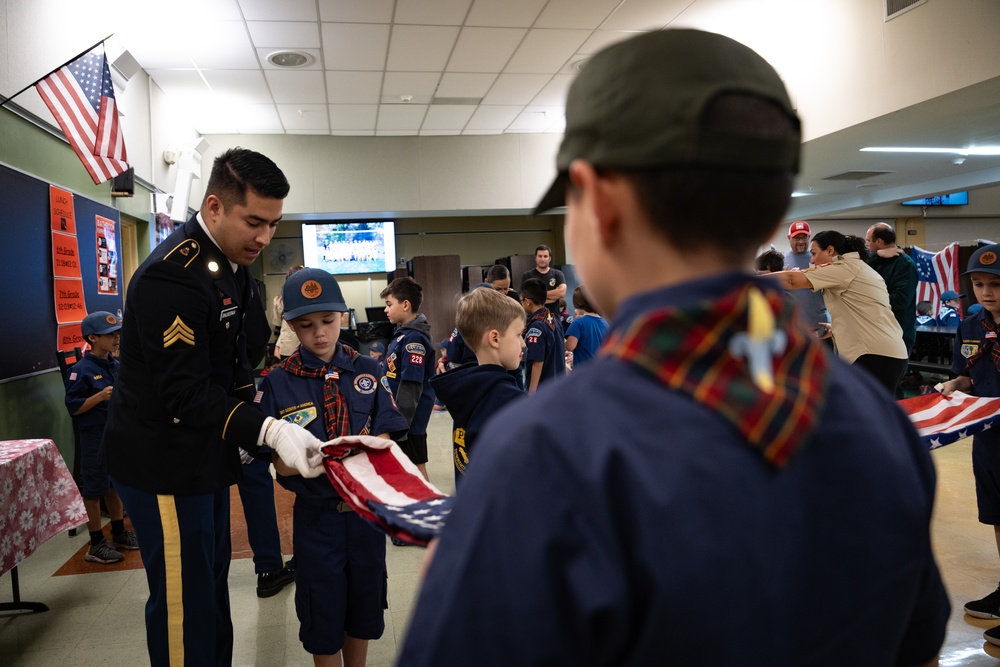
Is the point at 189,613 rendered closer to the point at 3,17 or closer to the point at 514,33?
the point at 3,17

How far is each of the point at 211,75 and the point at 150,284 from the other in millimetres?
6338

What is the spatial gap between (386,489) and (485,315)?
3.46 ft

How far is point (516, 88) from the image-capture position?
317 inches

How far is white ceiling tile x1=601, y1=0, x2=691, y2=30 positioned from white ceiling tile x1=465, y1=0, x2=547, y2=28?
0.76m

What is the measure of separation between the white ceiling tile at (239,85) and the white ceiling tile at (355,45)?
36.0 inches

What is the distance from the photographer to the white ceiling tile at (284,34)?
233 inches

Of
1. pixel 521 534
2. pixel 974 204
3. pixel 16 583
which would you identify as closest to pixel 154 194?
pixel 16 583

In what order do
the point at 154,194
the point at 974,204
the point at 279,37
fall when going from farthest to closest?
1. the point at 974,204
2. the point at 154,194
3. the point at 279,37

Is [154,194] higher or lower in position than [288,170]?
lower

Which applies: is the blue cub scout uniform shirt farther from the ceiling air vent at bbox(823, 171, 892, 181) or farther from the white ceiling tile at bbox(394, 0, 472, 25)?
the ceiling air vent at bbox(823, 171, 892, 181)

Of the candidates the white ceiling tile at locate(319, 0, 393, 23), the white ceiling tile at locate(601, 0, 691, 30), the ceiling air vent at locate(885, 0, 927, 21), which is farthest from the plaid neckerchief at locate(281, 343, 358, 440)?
the ceiling air vent at locate(885, 0, 927, 21)

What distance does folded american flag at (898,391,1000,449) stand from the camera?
2.13 m

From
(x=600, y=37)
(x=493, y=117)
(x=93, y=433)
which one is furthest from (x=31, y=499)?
(x=493, y=117)

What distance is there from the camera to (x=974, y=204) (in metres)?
15.6
